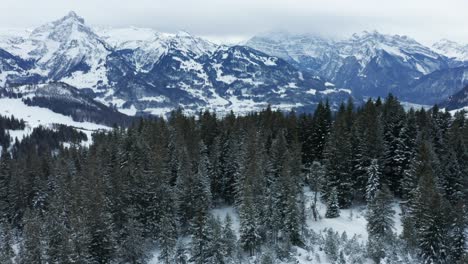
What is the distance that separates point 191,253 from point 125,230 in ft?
36.9

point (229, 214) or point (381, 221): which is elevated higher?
point (381, 221)

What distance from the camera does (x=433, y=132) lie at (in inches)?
3474

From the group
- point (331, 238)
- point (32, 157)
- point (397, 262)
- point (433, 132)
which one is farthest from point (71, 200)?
point (433, 132)

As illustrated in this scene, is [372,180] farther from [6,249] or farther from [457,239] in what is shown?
[6,249]

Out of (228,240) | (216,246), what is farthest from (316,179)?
(216,246)

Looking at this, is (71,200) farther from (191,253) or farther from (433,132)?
(433,132)

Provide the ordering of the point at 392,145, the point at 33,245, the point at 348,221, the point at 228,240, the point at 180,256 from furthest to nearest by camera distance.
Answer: the point at 392,145 → the point at 348,221 → the point at 180,256 → the point at 33,245 → the point at 228,240

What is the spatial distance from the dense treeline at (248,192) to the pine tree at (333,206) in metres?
0.22

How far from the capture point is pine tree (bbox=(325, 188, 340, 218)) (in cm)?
7619

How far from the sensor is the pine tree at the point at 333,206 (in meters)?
76.2

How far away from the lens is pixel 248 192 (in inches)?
2768

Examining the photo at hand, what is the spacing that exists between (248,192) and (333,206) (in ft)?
51.9

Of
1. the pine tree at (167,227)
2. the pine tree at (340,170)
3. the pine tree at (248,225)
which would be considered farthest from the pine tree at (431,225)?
the pine tree at (167,227)

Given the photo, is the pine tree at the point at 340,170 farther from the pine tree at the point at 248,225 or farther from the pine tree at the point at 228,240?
the pine tree at the point at 228,240
